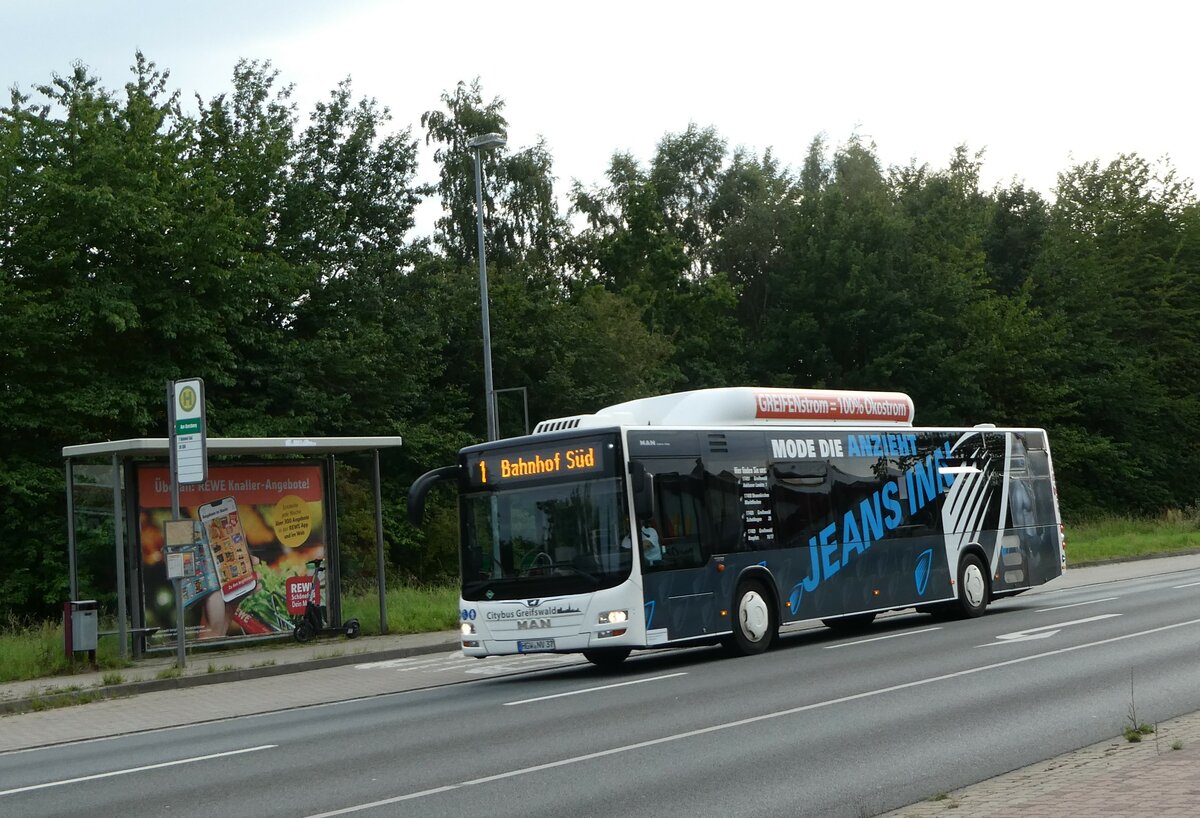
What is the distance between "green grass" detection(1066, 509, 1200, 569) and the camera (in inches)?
1474

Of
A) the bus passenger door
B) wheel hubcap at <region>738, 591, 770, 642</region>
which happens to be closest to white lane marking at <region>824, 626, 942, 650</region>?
wheel hubcap at <region>738, 591, 770, 642</region>

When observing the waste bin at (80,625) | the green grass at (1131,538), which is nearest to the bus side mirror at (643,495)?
the waste bin at (80,625)

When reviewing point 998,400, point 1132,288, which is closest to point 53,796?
point 998,400

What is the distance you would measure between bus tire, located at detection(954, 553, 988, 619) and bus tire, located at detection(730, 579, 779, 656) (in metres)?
4.76

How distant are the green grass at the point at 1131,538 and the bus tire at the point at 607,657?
67.2 ft

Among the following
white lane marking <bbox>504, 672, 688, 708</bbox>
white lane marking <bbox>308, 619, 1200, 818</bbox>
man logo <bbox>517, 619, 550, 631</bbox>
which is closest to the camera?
white lane marking <bbox>308, 619, 1200, 818</bbox>

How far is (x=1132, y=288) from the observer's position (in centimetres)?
6228

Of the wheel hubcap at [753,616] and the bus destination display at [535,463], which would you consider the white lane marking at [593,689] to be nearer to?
the wheel hubcap at [753,616]

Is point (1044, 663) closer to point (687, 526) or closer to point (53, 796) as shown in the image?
point (687, 526)

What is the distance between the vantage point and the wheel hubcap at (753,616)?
1717cm

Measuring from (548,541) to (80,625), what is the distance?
282 inches

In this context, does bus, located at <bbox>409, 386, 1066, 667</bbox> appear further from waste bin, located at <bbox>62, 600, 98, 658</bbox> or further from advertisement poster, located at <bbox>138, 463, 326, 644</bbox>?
advertisement poster, located at <bbox>138, 463, 326, 644</bbox>

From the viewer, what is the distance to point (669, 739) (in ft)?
34.4

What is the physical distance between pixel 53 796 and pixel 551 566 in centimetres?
706
